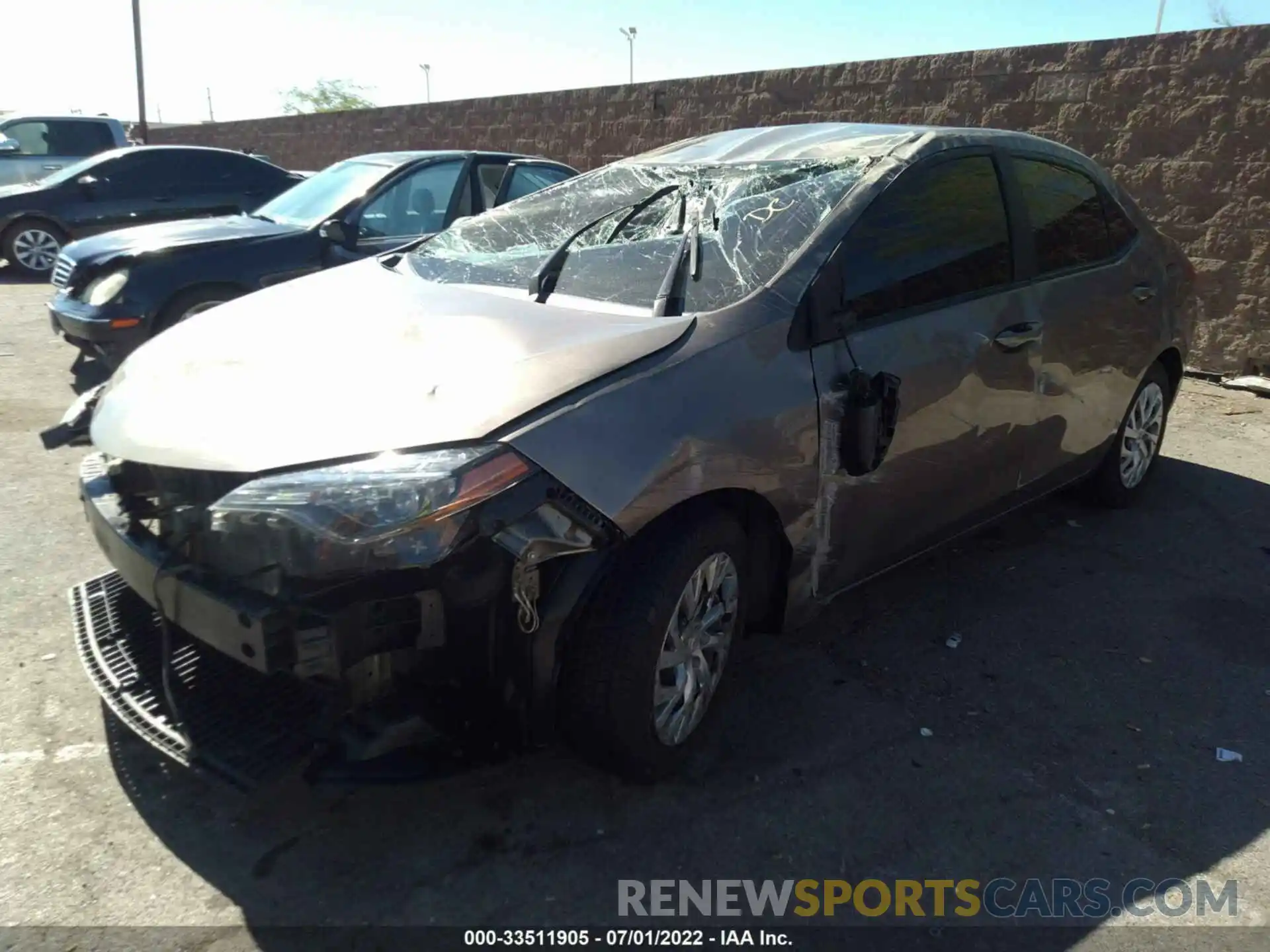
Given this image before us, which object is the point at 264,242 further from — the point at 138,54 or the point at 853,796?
the point at 138,54

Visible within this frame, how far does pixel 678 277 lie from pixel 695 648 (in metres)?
1.12

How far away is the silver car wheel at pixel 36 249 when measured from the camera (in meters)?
11.4

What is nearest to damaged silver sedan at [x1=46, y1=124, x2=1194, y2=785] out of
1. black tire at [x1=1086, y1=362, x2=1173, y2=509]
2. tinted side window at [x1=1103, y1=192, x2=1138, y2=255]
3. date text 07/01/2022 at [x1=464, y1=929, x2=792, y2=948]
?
date text 07/01/2022 at [x1=464, y1=929, x2=792, y2=948]

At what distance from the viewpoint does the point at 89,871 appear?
7.69 ft

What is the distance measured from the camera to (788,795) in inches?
109

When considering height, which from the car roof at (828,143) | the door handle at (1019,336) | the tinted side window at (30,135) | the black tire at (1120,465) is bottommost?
the black tire at (1120,465)

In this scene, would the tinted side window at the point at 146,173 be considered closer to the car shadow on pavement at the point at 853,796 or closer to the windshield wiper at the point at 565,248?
the windshield wiper at the point at 565,248

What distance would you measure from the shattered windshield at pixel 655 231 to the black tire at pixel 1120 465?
A: 2.20 meters

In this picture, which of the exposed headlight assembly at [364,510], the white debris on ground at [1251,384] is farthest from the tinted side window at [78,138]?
the exposed headlight assembly at [364,510]

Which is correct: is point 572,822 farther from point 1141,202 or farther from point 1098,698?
point 1141,202

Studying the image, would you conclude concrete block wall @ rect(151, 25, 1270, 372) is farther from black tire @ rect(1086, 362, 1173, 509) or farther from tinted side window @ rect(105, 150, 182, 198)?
tinted side window @ rect(105, 150, 182, 198)

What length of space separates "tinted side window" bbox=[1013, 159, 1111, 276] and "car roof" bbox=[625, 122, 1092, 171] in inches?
5.3

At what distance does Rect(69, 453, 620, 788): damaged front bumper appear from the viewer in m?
2.17

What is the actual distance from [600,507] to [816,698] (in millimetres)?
1308
